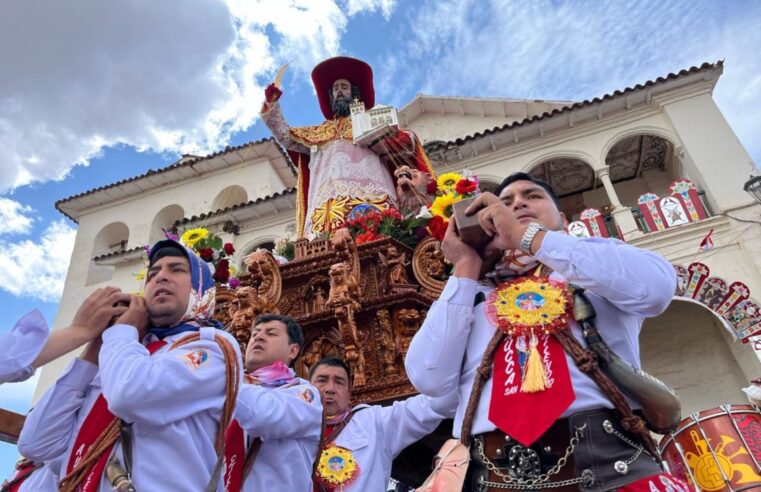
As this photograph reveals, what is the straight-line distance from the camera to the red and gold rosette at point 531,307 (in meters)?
1.82

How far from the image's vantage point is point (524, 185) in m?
2.22

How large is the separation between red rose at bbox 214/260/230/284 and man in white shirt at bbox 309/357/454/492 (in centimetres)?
200

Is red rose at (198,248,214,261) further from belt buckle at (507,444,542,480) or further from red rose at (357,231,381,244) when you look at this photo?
belt buckle at (507,444,542,480)

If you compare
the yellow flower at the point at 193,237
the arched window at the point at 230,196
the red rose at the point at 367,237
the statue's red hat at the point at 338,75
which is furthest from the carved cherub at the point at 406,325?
the arched window at the point at 230,196

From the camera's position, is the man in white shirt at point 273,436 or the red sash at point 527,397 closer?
the red sash at point 527,397

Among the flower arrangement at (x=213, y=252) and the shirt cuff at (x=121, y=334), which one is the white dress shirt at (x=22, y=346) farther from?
the flower arrangement at (x=213, y=252)

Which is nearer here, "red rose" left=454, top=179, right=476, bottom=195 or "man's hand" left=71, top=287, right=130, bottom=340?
"man's hand" left=71, top=287, right=130, bottom=340

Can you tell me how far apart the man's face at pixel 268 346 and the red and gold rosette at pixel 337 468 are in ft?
2.07

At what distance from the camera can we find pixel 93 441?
6.37 ft

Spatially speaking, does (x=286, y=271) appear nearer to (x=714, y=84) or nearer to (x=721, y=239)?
(x=721, y=239)

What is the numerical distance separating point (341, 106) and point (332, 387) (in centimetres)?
526

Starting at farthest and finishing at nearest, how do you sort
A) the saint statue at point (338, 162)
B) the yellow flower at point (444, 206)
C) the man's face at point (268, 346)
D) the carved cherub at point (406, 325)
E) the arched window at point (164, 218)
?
the arched window at point (164, 218) → the saint statue at point (338, 162) → the yellow flower at point (444, 206) → the carved cherub at point (406, 325) → the man's face at point (268, 346)

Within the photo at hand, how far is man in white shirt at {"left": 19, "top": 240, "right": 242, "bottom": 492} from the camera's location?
1.83 meters

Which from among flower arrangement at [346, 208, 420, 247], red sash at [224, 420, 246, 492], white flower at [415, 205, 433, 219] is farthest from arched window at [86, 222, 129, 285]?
red sash at [224, 420, 246, 492]
